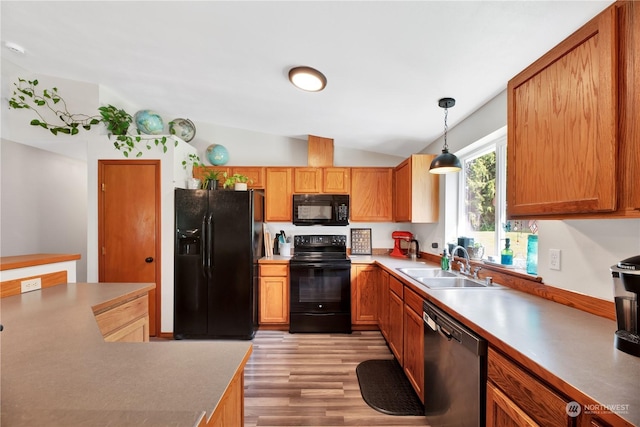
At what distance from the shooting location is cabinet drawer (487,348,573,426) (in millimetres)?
772

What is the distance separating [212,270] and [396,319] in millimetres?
1973

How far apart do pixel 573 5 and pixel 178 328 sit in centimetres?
383

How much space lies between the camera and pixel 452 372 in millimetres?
1331

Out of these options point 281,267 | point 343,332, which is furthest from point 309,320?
point 281,267

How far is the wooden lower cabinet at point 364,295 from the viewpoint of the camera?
3.05m

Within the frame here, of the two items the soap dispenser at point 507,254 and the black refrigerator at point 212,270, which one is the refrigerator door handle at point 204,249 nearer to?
the black refrigerator at point 212,270

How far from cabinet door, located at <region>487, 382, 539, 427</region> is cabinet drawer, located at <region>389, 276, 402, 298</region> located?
1116 mm

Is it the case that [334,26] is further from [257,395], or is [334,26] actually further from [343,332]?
[343,332]

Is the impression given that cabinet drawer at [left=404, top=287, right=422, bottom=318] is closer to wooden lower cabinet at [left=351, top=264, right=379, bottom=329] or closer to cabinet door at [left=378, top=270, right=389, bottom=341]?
cabinet door at [left=378, top=270, right=389, bottom=341]

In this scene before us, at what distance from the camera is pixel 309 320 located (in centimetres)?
299

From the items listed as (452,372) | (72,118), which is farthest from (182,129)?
(452,372)

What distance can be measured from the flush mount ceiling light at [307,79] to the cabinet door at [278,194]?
141 centimetres

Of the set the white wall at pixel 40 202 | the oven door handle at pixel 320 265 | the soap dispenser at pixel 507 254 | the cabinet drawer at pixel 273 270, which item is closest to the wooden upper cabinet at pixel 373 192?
the oven door handle at pixel 320 265

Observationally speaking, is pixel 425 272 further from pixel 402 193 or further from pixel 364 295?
pixel 402 193
